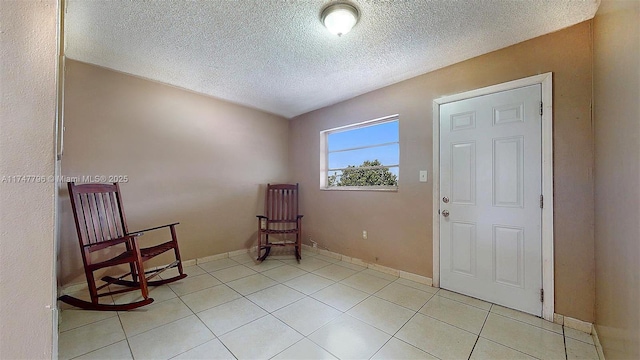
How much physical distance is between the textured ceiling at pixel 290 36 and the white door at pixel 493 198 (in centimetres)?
51

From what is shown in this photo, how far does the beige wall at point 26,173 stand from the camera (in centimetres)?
55

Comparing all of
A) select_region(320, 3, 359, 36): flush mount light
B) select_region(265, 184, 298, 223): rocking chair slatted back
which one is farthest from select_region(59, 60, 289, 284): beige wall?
select_region(320, 3, 359, 36): flush mount light

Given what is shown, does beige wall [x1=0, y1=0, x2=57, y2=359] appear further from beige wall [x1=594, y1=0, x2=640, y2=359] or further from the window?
the window

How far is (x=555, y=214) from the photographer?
1821mm

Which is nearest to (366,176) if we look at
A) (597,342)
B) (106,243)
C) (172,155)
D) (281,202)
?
(281,202)

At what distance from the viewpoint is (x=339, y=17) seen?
5.32 feet

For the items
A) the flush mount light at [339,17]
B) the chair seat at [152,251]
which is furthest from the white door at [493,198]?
the chair seat at [152,251]

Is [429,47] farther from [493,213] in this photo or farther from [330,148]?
[330,148]

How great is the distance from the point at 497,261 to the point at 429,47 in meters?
1.95

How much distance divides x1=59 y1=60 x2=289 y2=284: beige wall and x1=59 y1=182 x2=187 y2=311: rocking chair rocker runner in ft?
0.83

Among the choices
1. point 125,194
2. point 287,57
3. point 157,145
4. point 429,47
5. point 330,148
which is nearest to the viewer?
point 429,47

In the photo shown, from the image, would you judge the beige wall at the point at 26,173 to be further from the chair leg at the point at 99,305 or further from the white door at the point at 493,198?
the white door at the point at 493,198

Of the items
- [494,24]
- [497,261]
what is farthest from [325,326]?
[494,24]

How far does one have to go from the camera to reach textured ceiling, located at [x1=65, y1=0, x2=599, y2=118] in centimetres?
160
